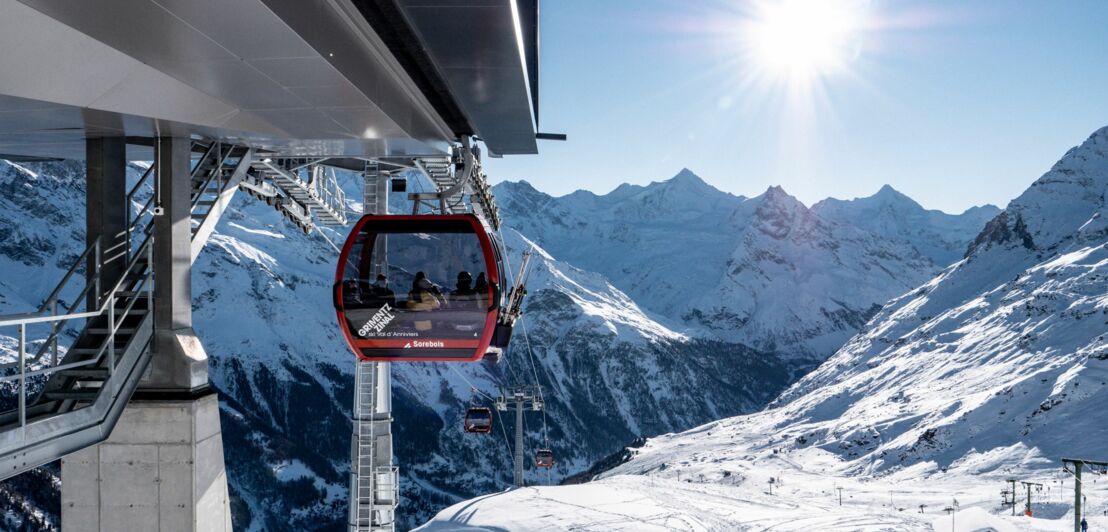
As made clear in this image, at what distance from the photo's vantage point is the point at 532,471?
536ft

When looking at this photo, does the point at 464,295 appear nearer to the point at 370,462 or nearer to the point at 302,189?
the point at 302,189

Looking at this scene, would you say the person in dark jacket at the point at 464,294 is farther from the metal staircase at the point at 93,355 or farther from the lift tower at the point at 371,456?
the lift tower at the point at 371,456

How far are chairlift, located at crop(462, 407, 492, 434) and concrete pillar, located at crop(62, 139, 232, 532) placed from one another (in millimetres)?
29042

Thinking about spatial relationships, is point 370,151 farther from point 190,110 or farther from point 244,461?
point 244,461

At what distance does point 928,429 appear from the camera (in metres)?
96.6

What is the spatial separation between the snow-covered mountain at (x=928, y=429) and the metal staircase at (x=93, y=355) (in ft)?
62.0

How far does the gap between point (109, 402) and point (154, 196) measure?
7.13ft

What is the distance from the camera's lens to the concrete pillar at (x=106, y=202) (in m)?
7.43

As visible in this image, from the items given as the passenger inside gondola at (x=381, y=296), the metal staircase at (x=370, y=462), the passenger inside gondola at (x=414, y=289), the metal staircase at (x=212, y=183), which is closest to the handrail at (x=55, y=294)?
the metal staircase at (x=212, y=183)

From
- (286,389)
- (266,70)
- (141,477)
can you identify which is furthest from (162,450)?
(286,389)

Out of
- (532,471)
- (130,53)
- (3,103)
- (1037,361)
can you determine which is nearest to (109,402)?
(3,103)

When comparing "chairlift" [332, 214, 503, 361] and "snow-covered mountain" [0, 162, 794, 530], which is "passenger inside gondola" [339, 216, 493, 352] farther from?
"snow-covered mountain" [0, 162, 794, 530]

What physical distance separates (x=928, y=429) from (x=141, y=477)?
107m

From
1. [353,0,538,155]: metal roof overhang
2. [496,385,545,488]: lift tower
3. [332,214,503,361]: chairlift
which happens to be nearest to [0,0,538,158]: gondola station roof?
[353,0,538,155]: metal roof overhang
